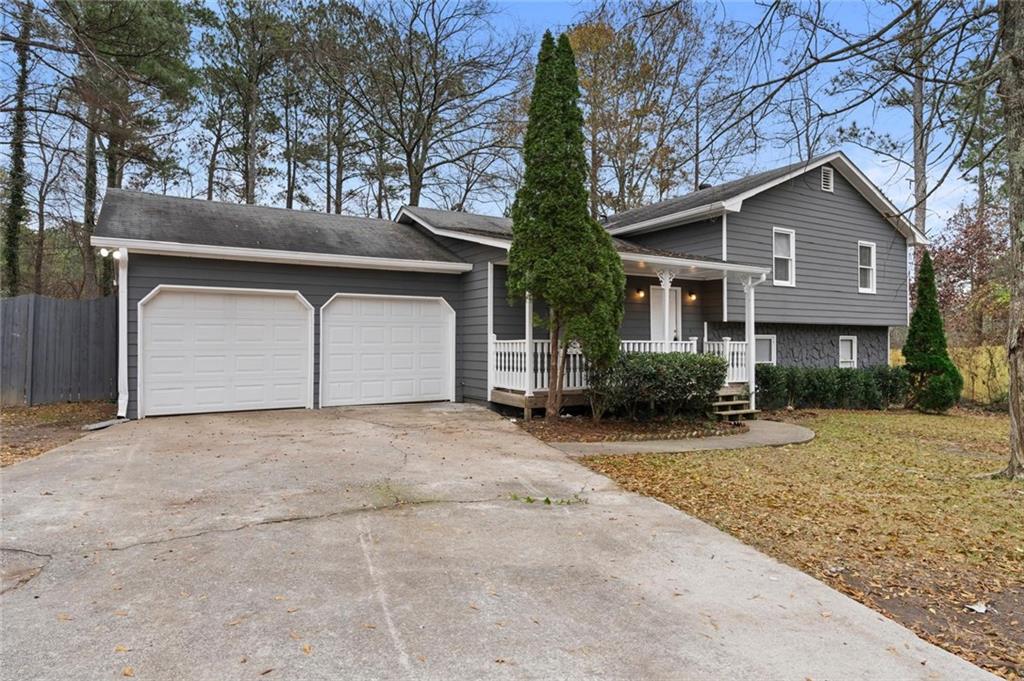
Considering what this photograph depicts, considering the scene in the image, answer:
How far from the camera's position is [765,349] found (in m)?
14.2

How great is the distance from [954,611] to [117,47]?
1586 cm

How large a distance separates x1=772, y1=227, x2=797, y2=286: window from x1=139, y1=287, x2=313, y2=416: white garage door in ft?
34.3

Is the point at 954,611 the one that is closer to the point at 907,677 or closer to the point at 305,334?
the point at 907,677

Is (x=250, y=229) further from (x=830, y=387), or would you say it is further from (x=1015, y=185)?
(x=830, y=387)

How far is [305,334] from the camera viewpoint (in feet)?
33.1

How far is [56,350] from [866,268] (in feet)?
59.7

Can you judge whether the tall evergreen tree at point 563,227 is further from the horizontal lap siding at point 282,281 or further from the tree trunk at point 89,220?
the tree trunk at point 89,220

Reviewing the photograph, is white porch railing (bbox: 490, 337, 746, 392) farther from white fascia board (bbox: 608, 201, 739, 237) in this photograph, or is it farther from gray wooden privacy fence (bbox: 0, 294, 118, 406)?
gray wooden privacy fence (bbox: 0, 294, 118, 406)

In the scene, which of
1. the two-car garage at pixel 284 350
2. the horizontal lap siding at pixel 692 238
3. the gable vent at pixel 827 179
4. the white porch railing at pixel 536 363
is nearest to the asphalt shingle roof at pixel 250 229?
the two-car garage at pixel 284 350

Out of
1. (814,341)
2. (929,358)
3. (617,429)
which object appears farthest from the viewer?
(814,341)

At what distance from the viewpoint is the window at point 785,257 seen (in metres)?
13.7

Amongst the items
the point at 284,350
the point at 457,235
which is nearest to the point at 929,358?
the point at 457,235

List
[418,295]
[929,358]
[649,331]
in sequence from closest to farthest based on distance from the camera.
→ [418,295], [649,331], [929,358]

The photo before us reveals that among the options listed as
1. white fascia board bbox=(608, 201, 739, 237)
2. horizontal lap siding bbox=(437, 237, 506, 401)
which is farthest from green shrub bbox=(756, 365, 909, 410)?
horizontal lap siding bbox=(437, 237, 506, 401)
